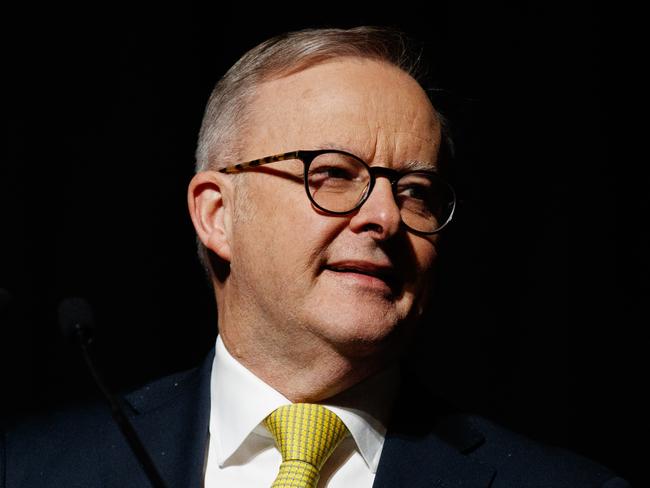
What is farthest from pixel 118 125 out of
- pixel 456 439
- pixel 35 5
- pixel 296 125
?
pixel 456 439

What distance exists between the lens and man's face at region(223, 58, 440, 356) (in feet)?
5.88

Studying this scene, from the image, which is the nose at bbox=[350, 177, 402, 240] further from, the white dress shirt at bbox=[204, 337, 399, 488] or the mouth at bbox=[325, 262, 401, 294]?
the white dress shirt at bbox=[204, 337, 399, 488]

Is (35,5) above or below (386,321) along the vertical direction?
above

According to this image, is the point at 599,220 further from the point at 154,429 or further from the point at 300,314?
the point at 154,429

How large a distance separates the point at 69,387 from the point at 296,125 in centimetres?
111

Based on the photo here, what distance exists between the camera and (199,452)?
185cm

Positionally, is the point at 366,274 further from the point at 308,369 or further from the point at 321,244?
the point at 308,369

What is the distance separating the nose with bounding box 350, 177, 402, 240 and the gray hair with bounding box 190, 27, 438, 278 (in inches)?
10.4

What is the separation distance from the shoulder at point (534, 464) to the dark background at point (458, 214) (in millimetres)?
694

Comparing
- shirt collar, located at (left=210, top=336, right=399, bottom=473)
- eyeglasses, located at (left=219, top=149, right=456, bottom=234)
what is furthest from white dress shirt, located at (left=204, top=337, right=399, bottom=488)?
eyeglasses, located at (left=219, top=149, right=456, bottom=234)

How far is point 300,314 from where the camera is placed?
1815mm

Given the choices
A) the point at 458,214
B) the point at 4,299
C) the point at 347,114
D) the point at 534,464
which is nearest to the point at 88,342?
the point at 4,299

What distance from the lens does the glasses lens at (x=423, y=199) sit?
1.90 meters

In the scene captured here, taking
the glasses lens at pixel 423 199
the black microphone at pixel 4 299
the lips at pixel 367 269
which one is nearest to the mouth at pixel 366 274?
the lips at pixel 367 269
